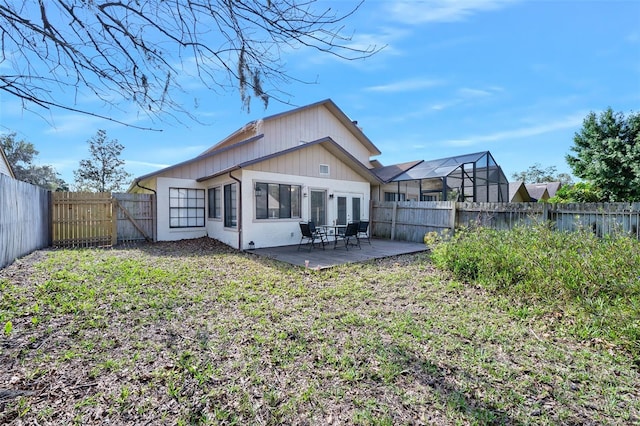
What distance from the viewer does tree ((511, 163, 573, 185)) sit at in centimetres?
4644

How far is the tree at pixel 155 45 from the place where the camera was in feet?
7.53

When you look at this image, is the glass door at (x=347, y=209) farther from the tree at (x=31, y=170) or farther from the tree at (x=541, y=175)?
the tree at (x=541, y=175)

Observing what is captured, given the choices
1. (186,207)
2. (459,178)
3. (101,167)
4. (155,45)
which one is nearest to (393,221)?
(459,178)

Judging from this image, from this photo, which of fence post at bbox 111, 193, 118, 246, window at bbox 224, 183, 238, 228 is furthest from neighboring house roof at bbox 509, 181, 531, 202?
fence post at bbox 111, 193, 118, 246

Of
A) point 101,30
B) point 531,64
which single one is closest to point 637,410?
point 101,30

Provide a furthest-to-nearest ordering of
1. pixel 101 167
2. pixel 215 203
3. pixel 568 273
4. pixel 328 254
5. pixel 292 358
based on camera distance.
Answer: pixel 101 167 → pixel 215 203 → pixel 328 254 → pixel 568 273 → pixel 292 358

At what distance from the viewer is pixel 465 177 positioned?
12.9m

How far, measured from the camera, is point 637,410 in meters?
2.15

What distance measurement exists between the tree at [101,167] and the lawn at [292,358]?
2081cm

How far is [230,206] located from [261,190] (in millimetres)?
1314

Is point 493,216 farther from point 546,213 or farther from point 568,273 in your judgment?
point 568,273

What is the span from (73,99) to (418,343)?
413 cm

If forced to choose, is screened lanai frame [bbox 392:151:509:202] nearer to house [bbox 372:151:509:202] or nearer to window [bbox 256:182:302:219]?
house [bbox 372:151:509:202]

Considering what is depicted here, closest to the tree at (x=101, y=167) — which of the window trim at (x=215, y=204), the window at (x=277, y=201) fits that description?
the window trim at (x=215, y=204)
